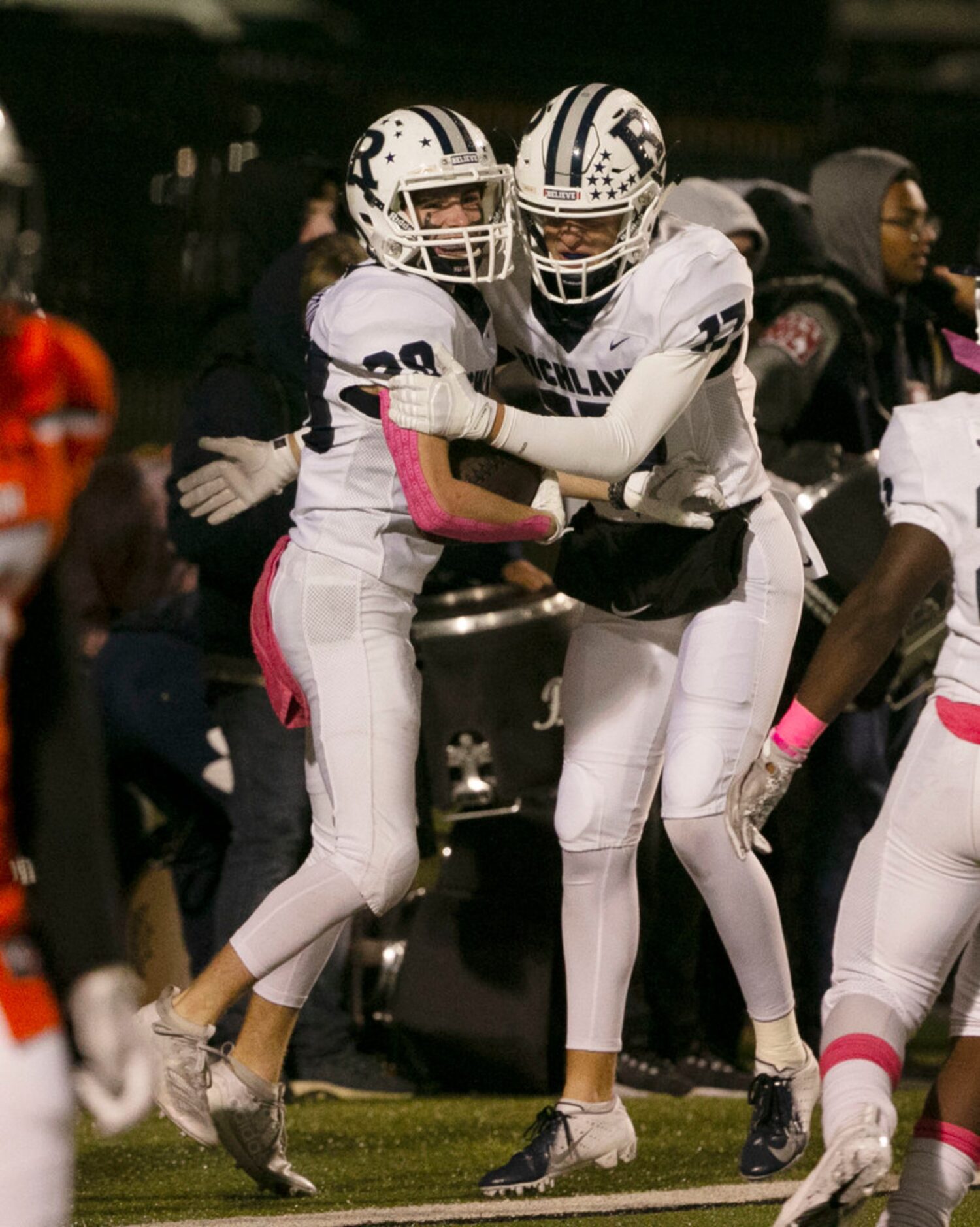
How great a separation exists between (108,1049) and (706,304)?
1.98m

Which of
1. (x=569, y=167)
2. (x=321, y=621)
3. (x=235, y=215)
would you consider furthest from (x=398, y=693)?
(x=235, y=215)

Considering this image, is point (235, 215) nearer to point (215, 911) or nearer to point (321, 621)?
point (215, 911)

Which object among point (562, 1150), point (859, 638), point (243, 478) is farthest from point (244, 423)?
point (859, 638)

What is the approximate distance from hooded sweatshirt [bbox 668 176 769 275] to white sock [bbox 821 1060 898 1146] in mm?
2410

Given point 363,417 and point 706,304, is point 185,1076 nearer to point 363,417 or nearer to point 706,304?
point 363,417

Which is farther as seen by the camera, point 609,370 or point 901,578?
point 609,370

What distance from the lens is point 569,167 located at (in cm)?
345

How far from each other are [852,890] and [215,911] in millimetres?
2100

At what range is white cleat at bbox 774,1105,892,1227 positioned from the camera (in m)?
2.53

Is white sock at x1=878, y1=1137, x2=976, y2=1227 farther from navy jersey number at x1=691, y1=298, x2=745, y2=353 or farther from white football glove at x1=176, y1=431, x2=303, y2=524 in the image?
white football glove at x1=176, y1=431, x2=303, y2=524

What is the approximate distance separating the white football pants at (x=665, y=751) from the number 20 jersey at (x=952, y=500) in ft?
2.90

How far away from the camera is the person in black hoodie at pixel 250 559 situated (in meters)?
4.43

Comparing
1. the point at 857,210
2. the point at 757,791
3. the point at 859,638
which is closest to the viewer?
the point at 859,638

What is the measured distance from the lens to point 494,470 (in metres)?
3.51
